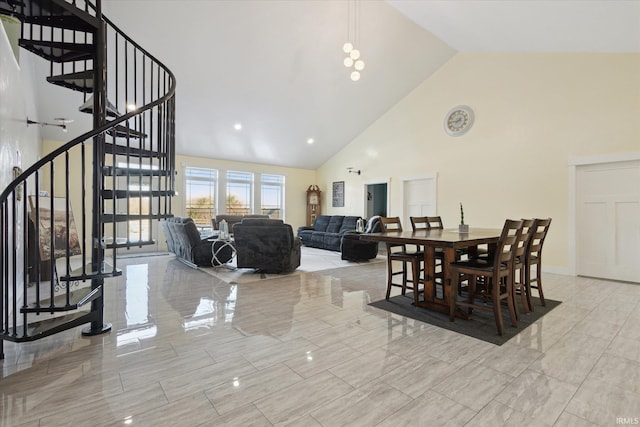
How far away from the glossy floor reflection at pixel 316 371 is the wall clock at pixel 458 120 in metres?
3.98

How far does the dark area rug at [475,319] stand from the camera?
255 cm

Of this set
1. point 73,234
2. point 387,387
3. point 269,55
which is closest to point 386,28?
point 269,55

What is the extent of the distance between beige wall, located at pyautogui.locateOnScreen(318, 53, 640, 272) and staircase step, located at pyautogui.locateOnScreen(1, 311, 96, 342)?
20.4 feet

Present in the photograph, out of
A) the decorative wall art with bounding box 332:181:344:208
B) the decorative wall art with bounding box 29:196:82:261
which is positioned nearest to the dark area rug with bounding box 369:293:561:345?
the decorative wall art with bounding box 29:196:82:261

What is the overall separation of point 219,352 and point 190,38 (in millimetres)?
4792

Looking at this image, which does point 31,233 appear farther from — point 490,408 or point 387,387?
point 490,408

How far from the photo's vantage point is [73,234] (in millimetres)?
4609

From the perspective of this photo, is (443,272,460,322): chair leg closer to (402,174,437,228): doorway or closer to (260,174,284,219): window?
(402,174,437,228): doorway

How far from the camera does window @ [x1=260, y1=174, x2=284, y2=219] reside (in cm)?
946

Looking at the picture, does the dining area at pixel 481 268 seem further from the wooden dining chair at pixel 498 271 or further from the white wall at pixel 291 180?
the white wall at pixel 291 180

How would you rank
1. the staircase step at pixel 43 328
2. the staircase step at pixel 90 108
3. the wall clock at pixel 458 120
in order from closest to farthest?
the staircase step at pixel 43 328 < the staircase step at pixel 90 108 < the wall clock at pixel 458 120

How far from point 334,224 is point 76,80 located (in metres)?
6.27

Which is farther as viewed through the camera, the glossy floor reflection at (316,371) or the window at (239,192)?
the window at (239,192)

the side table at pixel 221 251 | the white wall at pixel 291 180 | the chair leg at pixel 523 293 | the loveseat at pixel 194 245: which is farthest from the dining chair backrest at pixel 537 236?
the white wall at pixel 291 180
